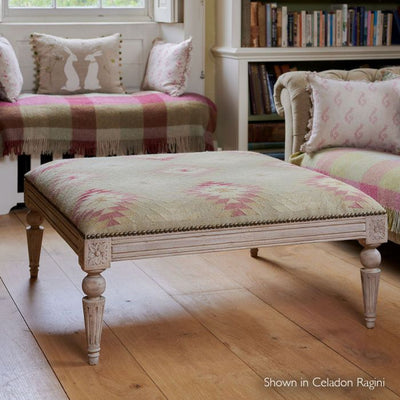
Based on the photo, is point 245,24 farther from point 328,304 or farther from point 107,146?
point 328,304

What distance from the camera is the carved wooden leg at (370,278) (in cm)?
265

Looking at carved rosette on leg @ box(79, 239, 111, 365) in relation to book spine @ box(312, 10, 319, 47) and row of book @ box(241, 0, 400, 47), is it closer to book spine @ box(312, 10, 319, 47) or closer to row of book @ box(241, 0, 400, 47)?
row of book @ box(241, 0, 400, 47)

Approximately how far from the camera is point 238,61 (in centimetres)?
475

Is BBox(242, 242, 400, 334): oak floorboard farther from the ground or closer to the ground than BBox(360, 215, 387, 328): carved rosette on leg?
closer to the ground

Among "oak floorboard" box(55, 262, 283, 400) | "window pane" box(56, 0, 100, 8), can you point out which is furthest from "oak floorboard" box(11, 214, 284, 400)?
"window pane" box(56, 0, 100, 8)

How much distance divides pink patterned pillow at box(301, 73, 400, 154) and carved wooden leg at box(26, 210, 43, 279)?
125 cm

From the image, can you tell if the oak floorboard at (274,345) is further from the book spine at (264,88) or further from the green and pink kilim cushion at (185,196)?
the book spine at (264,88)

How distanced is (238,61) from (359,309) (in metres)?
2.22

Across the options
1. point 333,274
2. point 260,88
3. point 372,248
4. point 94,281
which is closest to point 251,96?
point 260,88

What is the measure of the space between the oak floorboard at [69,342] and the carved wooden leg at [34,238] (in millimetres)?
48

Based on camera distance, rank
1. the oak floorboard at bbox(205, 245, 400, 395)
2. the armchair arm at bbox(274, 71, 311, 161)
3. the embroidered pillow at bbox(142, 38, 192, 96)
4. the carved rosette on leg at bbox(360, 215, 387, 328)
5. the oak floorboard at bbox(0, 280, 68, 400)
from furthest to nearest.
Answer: the embroidered pillow at bbox(142, 38, 192, 96) → the armchair arm at bbox(274, 71, 311, 161) → the carved rosette on leg at bbox(360, 215, 387, 328) → the oak floorboard at bbox(205, 245, 400, 395) → the oak floorboard at bbox(0, 280, 68, 400)

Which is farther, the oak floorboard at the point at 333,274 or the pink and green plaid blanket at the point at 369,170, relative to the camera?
the pink and green plaid blanket at the point at 369,170

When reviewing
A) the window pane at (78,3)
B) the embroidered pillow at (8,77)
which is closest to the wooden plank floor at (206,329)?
the embroidered pillow at (8,77)

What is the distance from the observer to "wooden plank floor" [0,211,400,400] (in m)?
2.27
